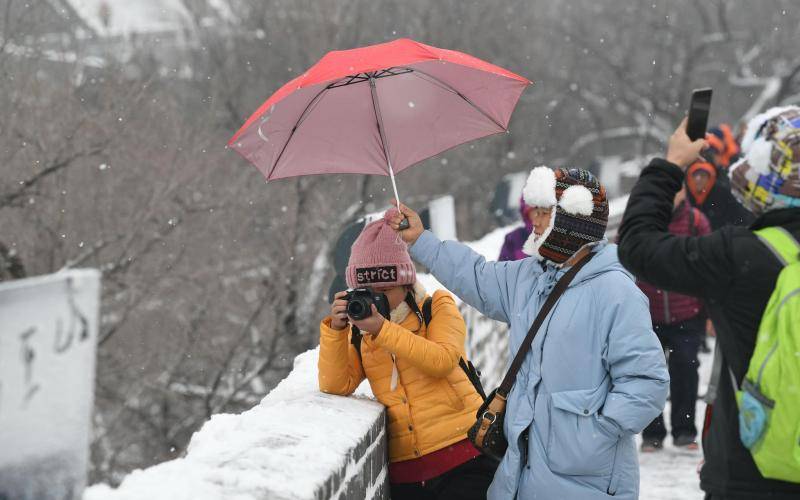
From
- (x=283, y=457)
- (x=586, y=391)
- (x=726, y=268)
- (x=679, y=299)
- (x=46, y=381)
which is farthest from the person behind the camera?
(x=679, y=299)

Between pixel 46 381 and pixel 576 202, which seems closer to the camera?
pixel 46 381

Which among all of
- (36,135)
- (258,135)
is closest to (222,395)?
(36,135)

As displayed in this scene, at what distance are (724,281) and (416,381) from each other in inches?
55.4

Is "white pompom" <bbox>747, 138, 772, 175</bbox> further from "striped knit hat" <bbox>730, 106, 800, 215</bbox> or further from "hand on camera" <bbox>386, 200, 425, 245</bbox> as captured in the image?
"hand on camera" <bbox>386, 200, 425, 245</bbox>

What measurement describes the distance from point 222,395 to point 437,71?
42.1ft

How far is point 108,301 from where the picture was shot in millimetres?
13625

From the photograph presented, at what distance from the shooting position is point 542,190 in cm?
296

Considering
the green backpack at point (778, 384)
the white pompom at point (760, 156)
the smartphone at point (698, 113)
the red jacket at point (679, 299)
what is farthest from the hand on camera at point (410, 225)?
the red jacket at point (679, 299)

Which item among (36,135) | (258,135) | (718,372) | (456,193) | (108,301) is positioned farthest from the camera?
(456,193)

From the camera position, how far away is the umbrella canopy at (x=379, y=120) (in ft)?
12.3

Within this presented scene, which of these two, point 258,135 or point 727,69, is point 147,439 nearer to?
point 258,135

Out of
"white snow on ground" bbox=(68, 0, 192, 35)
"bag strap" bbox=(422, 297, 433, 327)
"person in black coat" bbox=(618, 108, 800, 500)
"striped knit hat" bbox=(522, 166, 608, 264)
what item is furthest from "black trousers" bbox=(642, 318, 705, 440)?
"white snow on ground" bbox=(68, 0, 192, 35)

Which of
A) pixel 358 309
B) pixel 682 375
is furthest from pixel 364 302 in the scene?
pixel 682 375

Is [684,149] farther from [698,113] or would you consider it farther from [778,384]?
[778,384]
